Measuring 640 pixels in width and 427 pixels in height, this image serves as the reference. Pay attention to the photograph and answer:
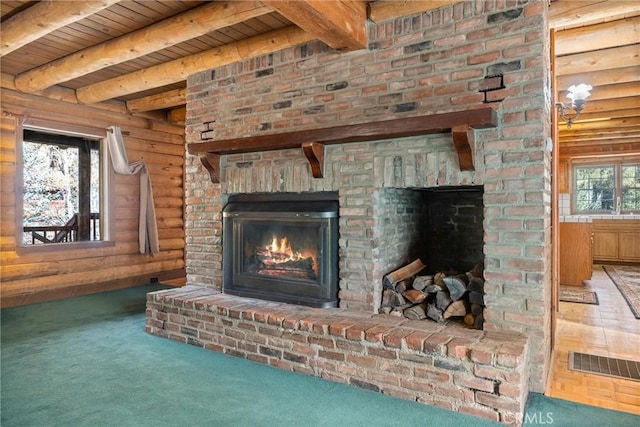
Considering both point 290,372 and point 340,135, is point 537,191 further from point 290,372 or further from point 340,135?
point 290,372

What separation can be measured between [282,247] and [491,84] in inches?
73.2

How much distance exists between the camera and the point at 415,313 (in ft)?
8.73

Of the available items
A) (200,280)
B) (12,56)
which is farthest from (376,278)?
(12,56)

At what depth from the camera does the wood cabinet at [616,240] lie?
289 inches

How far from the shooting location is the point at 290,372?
256 cm

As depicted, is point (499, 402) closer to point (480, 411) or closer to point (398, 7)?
point (480, 411)

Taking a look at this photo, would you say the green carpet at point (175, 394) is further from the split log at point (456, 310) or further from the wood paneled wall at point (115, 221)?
the wood paneled wall at point (115, 221)

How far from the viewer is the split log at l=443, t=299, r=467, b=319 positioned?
2.58 metres

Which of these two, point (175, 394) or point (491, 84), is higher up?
point (491, 84)

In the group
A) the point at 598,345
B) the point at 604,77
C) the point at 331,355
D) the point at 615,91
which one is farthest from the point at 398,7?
the point at 615,91

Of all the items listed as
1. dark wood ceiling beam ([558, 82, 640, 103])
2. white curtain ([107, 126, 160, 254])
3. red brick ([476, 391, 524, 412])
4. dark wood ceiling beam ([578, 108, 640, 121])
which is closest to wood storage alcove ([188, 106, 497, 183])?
red brick ([476, 391, 524, 412])

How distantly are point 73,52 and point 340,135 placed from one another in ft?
9.66

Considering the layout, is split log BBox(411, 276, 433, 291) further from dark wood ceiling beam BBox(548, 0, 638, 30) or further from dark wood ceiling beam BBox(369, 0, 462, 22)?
dark wood ceiling beam BBox(548, 0, 638, 30)

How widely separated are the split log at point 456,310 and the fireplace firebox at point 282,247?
783 mm
